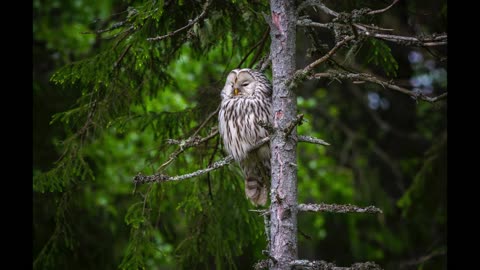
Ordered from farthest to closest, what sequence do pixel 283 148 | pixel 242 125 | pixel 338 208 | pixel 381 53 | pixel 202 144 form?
pixel 202 144
pixel 242 125
pixel 381 53
pixel 283 148
pixel 338 208

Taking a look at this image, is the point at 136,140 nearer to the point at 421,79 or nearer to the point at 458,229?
the point at 421,79

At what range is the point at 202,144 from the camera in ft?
17.0

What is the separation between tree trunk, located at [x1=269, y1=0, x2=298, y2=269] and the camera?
3811mm

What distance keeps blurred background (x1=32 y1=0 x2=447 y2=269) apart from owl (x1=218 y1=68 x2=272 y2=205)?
0.18 m

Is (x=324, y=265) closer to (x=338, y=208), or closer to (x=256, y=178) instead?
(x=338, y=208)

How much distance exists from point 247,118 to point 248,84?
26 centimetres

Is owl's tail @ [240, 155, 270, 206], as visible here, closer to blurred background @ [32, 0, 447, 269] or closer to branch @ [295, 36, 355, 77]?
blurred background @ [32, 0, 447, 269]

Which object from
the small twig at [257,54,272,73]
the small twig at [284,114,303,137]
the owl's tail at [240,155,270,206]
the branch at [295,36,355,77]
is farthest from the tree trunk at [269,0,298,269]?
the owl's tail at [240,155,270,206]

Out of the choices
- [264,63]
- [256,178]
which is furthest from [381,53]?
[256,178]

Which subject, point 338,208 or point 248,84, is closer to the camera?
point 338,208

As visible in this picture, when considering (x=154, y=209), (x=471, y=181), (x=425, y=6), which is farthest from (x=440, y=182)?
(x=471, y=181)

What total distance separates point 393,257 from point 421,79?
259cm

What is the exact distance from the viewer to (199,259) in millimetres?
5277

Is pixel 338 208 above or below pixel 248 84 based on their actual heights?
below
